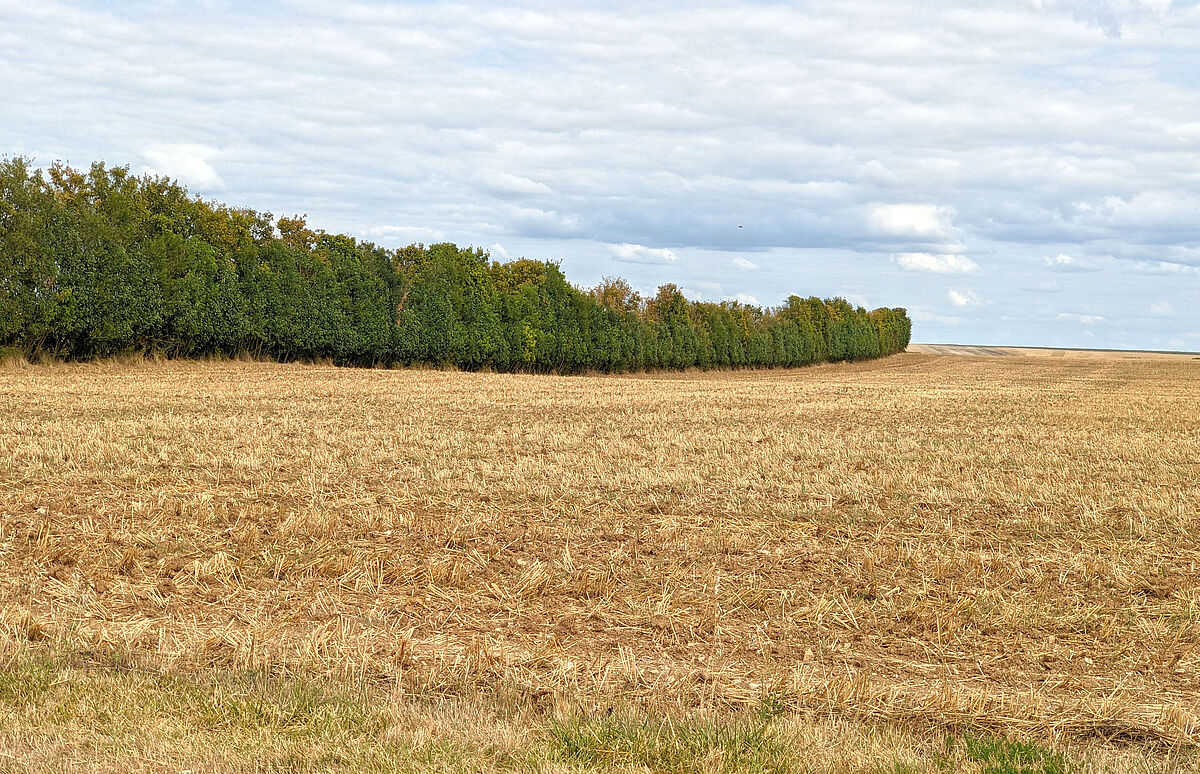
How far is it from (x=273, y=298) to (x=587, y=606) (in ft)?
142

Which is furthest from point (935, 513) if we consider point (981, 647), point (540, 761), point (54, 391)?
point (54, 391)

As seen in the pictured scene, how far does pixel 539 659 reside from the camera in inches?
268

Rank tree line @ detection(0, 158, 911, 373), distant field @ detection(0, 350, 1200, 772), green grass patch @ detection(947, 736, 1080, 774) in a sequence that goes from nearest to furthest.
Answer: green grass patch @ detection(947, 736, 1080, 774), distant field @ detection(0, 350, 1200, 772), tree line @ detection(0, 158, 911, 373)

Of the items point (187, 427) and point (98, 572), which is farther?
point (187, 427)

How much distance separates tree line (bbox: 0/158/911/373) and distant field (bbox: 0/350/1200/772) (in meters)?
22.8

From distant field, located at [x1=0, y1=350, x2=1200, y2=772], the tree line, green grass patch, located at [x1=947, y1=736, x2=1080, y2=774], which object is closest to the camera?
green grass patch, located at [x1=947, y1=736, x2=1080, y2=774]

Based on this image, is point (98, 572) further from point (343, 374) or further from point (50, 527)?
point (343, 374)

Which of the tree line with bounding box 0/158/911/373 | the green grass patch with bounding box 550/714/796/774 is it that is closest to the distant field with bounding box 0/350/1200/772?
the green grass patch with bounding box 550/714/796/774

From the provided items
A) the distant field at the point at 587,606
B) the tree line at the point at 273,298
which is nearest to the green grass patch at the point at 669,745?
the distant field at the point at 587,606

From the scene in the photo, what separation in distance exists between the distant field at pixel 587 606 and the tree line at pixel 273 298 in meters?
22.8

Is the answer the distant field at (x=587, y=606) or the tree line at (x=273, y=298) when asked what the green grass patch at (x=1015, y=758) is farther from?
Result: the tree line at (x=273, y=298)

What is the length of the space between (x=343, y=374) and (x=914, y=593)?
37447 millimetres

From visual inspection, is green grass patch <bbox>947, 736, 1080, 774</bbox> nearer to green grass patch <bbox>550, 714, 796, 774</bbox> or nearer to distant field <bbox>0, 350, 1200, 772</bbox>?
distant field <bbox>0, 350, 1200, 772</bbox>

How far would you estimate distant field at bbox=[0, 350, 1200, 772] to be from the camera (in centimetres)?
529
